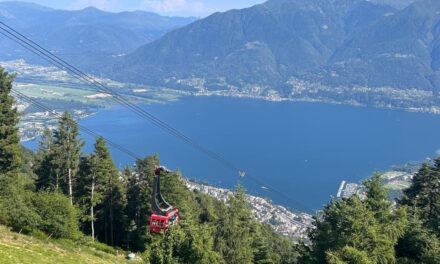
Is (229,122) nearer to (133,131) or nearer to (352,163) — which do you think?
(133,131)

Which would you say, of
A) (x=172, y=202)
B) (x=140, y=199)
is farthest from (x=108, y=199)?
(x=172, y=202)

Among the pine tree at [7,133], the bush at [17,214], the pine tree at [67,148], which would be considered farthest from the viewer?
the pine tree at [67,148]

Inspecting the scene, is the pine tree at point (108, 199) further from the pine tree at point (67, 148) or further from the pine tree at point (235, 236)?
the pine tree at point (235, 236)

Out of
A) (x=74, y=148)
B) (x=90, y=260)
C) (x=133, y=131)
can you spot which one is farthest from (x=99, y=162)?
(x=133, y=131)

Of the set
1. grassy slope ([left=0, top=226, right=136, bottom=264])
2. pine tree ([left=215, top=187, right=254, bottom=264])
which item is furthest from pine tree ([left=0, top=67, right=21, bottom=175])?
pine tree ([left=215, top=187, right=254, bottom=264])

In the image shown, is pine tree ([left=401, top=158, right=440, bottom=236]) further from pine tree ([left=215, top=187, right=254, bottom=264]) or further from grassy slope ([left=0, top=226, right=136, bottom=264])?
grassy slope ([left=0, top=226, right=136, bottom=264])

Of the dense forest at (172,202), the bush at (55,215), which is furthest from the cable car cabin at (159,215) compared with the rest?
the bush at (55,215)
